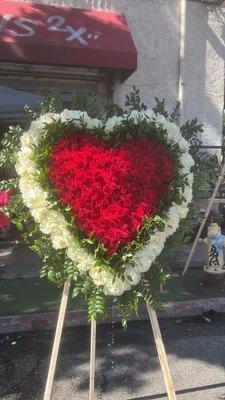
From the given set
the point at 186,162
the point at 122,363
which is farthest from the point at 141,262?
the point at 122,363

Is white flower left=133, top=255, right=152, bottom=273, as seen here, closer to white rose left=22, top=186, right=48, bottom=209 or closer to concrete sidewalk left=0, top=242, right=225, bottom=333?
white rose left=22, top=186, right=48, bottom=209

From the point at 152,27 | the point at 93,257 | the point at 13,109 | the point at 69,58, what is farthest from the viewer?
the point at 152,27

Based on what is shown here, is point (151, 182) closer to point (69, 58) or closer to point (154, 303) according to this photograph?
point (154, 303)

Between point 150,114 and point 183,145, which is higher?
point 150,114

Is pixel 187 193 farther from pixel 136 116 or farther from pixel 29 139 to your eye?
pixel 29 139

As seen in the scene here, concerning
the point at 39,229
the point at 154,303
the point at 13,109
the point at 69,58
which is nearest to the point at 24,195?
the point at 39,229

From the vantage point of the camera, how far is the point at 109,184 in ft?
7.14

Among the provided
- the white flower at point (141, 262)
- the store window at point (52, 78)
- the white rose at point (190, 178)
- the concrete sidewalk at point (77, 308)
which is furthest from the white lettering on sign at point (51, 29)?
the white flower at point (141, 262)

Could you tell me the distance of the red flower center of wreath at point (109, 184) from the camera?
7.17ft

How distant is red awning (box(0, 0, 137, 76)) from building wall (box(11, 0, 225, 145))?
814mm

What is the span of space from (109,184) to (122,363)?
2136 mm

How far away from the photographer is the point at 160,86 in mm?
8406

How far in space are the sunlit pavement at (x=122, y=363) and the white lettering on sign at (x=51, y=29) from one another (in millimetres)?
4720

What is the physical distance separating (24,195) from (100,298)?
2.19ft
